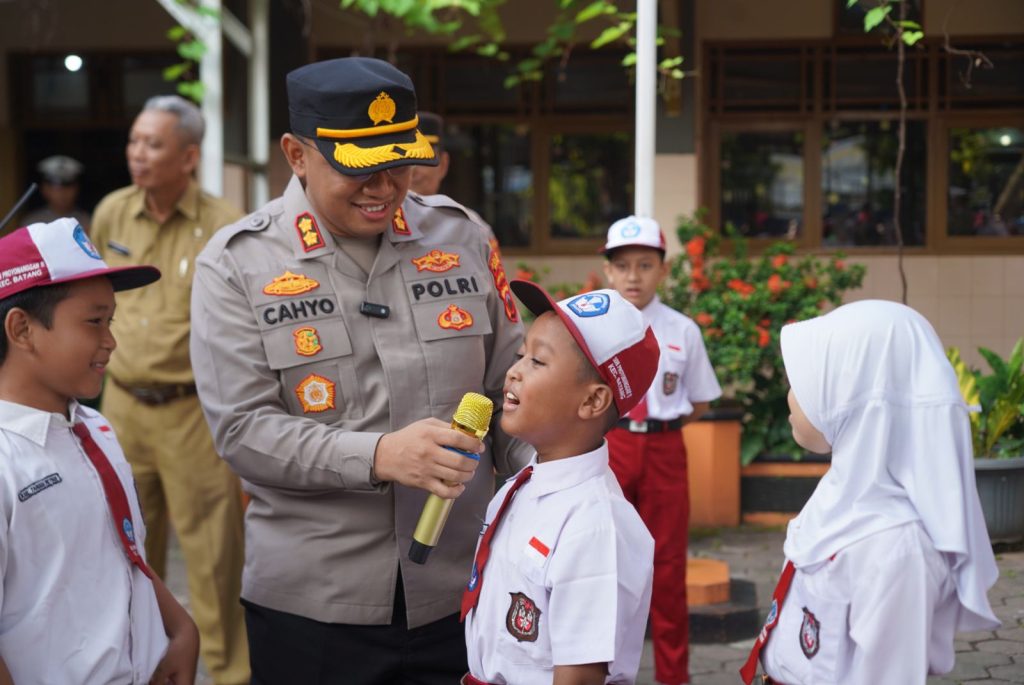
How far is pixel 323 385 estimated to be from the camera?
2.66 meters

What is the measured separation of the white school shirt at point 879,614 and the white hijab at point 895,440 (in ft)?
0.10

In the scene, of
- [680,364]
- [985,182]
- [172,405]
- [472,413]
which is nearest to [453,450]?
[472,413]

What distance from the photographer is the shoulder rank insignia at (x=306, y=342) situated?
2.64 metres

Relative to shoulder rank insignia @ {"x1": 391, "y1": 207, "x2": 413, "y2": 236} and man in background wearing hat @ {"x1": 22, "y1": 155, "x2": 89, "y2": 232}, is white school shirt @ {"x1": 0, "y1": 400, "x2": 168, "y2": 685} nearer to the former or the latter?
shoulder rank insignia @ {"x1": 391, "y1": 207, "x2": 413, "y2": 236}

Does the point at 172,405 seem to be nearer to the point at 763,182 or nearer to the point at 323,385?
the point at 323,385

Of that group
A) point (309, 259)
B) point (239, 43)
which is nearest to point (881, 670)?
point (309, 259)

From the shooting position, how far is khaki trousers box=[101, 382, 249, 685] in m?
4.59

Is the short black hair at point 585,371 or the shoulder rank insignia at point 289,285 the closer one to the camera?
the short black hair at point 585,371

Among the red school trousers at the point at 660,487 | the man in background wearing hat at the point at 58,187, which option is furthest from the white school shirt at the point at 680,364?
the man in background wearing hat at the point at 58,187

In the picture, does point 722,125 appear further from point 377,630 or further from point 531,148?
point 377,630

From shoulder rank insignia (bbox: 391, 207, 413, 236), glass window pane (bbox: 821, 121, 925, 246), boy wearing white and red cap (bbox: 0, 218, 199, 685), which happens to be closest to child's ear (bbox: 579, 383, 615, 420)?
shoulder rank insignia (bbox: 391, 207, 413, 236)

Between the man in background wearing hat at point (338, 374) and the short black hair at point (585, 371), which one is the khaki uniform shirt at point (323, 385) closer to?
the man in background wearing hat at point (338, 374)

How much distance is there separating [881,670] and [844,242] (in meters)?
7.52

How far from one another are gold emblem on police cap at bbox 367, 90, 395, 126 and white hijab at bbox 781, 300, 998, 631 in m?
0.99
